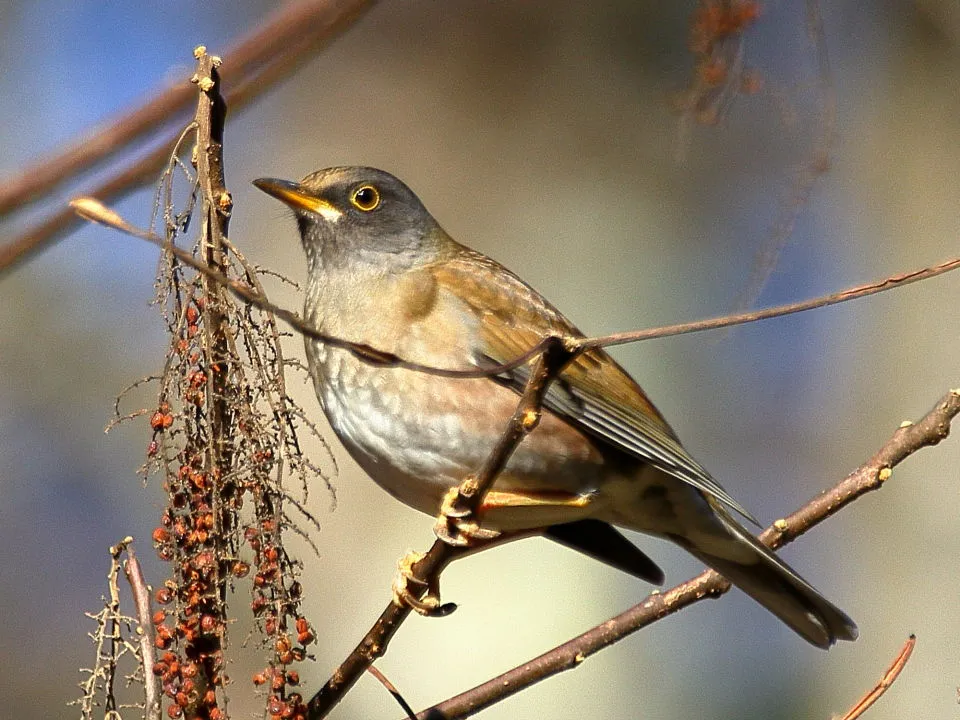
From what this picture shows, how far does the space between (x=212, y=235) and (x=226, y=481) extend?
49 centimetres

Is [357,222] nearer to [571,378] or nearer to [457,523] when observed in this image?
[571,378]

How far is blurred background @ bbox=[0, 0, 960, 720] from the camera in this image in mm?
7734

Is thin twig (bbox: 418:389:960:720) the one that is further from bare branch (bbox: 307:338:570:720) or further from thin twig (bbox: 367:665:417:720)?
bare branch (bbox: 307:338:570:720)

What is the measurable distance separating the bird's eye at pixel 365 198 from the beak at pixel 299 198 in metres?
0.07

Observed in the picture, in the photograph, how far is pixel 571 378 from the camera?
156 inches

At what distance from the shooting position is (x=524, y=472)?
370 cm

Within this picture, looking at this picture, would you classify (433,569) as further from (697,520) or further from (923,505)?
(923,505)

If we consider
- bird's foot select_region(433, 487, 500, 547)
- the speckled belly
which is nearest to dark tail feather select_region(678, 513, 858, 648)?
the speckled belly

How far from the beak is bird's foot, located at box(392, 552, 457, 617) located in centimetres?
125

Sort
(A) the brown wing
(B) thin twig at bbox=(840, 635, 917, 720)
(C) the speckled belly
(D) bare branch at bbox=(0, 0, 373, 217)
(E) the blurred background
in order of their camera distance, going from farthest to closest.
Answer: (E) the blurred background
(A) the brown wing
(C) the speckled belly
(B) thin twig at bbox=(840, 635, 917, 720)
(D) bare branch at bbox=(0, 0, 373, 217)

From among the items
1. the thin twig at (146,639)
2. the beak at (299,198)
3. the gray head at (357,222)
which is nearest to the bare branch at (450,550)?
the thin twig at (146,639)

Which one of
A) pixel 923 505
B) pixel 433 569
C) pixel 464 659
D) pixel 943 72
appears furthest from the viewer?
pixel 943 72

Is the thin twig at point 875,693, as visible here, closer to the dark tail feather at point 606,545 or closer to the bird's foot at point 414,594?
the bird's foot at point 414,594

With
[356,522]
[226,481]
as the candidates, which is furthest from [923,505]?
[226,481]
